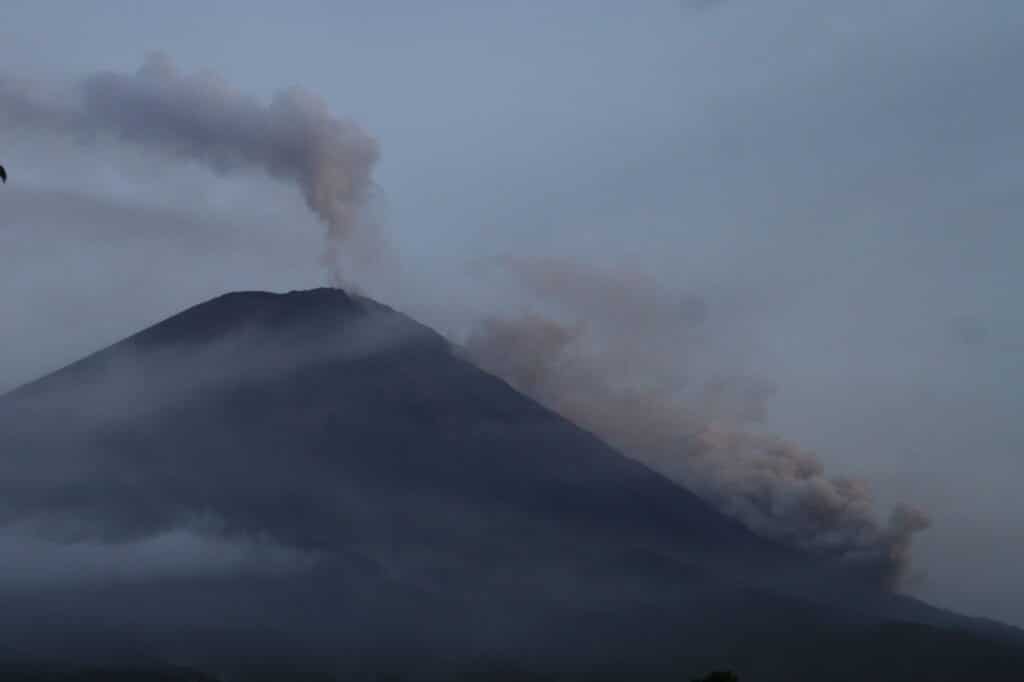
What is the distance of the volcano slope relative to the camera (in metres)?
128

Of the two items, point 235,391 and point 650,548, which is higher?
point 235,391

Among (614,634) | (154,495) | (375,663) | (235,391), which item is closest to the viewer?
(375,663)

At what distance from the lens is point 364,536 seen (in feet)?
480

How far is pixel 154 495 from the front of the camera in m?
153

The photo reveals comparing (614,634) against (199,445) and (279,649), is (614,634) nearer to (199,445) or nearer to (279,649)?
(279,649)

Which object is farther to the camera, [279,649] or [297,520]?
[297,520]

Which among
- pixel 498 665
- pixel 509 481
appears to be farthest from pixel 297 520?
pixel 498 665

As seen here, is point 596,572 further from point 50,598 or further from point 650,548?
point 50,598

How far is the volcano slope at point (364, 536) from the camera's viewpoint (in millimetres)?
128000

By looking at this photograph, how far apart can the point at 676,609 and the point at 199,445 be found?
4973 cm

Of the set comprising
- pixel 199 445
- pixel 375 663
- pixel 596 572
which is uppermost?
pixel 199 445

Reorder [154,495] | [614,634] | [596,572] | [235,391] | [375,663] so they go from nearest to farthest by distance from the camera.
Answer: [375,663], [614,634], [596,572], [154,495], [235,391]

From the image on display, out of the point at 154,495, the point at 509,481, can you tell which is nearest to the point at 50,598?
the point at 154,495

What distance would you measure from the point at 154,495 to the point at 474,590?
106 ft
